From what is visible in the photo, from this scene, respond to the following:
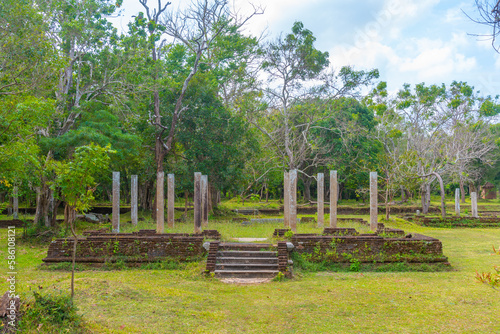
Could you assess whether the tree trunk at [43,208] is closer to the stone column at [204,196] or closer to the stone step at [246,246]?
the stone column at [204,196]

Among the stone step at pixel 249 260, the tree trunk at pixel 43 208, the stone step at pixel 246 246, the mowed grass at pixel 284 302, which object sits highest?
the tree trunk at pixel 43 208

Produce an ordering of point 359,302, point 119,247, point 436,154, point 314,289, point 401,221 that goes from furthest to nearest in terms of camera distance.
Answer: point 436,154, point 401,221, point 119,247, point 314,289, point 359,302

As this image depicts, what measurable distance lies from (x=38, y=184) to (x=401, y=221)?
1855 cm

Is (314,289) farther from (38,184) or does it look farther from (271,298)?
(38,184)

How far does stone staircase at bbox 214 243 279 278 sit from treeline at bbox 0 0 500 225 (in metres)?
3.78

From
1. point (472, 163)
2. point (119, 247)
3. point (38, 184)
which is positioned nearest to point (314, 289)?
point (119, 247)

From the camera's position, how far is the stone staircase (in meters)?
10.4

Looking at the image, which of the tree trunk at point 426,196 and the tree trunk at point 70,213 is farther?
the tree trunk at point 426,196

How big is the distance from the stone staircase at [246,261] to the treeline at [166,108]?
3.78 meters

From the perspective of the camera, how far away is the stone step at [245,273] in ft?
33.9

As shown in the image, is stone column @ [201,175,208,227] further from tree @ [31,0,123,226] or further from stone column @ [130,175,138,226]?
tree @ [31,0,123,226]

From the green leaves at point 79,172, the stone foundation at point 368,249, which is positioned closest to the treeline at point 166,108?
the green leaves at point 79,172

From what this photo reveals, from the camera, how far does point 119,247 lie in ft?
38.5

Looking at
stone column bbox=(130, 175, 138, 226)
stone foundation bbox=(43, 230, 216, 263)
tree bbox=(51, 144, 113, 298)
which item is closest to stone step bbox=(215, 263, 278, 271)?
stone foundation bbox=(43, 230, 216, 263)
